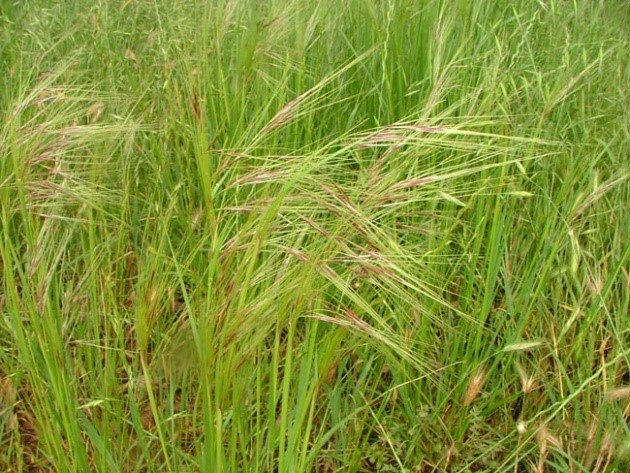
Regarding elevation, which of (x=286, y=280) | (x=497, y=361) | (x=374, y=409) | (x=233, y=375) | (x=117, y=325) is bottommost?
(x=374, y=409)

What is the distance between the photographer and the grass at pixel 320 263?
134 centimetres

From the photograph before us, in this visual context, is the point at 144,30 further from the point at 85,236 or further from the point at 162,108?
the point at 85,236

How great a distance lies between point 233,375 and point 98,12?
5.01 feet

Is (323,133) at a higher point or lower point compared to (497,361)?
higher

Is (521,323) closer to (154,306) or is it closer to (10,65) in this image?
(154,306)

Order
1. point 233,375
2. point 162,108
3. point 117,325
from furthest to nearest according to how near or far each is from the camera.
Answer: point 162,108, point 117,325, point 233,375

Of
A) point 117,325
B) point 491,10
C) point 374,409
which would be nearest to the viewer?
point 117,325

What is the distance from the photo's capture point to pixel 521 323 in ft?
5.72

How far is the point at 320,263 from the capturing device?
1.25 metres

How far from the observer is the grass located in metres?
1.34

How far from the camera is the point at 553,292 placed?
1.88m

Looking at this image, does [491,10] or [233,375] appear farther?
[491,10]

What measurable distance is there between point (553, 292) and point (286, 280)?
0.81 m

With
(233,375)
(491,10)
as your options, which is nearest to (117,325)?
(233,375)
